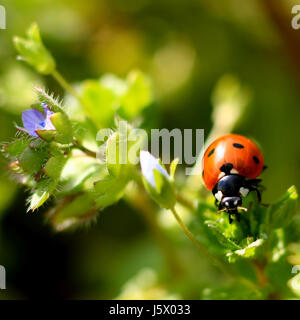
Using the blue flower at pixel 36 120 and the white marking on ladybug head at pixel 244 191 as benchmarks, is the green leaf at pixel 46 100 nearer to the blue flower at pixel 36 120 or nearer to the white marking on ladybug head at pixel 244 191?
the blue flower at pixel 36 120

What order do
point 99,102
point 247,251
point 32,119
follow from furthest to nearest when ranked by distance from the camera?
point 99,102 < point 32,119 < point 247,251

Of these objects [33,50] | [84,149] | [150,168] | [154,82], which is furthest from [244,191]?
[154,82]

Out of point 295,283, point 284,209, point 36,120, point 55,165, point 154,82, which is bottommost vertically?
point 295,283

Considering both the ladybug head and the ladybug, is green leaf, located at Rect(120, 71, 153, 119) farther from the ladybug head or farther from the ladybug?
the ladybug head

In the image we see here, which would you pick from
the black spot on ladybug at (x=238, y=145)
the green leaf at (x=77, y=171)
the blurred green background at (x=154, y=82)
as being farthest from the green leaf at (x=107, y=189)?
the blurred green background at (x=154, y=82)

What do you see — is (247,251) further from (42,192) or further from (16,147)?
(16,147)

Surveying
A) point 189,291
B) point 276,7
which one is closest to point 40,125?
point 189,291
